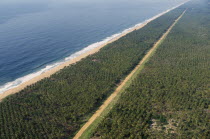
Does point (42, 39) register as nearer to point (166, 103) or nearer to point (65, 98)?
point (65, 98)

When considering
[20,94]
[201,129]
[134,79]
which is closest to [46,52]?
[20,94]

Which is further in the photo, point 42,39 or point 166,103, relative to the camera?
point 42,39

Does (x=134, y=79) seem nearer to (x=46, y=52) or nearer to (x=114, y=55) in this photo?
(x=114, y=55)

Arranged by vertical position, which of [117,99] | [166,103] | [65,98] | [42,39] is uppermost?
[42,39]

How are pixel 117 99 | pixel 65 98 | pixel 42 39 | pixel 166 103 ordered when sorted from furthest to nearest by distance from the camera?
1. pixel 42 39
2. pixel 65 98
3. pixel 117 99
4. pixel 166 103

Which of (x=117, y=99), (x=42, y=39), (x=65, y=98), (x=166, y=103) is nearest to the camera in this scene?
(x=166, y=103)

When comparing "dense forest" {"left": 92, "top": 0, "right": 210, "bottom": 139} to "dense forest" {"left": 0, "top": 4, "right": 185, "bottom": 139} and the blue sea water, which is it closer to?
"dense forest" {"left": 0, "top": 4, "right": 185, "bottom": 139}

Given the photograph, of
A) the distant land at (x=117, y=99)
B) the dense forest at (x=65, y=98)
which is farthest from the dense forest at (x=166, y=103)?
the dense forest at (x=65, y=98)

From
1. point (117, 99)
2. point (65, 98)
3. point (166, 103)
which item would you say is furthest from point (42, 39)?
point (166, 103)
